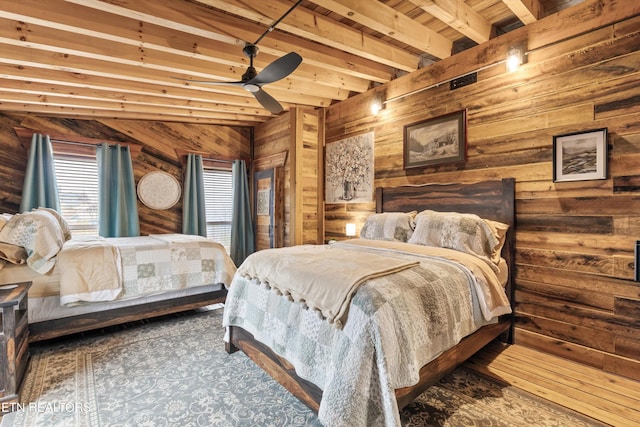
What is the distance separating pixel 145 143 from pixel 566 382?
5.66 m

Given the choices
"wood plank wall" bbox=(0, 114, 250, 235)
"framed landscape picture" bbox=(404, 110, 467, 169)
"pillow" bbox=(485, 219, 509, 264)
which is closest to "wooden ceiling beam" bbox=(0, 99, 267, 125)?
"wood plank wall" bbox=(0, 114, 250, 235)

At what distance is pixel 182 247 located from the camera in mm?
3432

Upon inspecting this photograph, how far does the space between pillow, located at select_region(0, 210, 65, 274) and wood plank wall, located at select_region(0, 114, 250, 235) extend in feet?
6.48

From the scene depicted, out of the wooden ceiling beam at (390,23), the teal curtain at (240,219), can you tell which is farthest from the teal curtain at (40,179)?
the wooden ceiling beam at (390,23)

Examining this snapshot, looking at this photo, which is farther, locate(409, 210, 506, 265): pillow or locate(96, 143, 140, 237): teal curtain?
locate(96, 143, 140, 237): teal curtain

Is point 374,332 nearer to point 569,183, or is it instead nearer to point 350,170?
point 569,183

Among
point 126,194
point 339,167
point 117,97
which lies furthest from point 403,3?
point 126,194

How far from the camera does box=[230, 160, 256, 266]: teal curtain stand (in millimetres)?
5531

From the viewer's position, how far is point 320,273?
180 centimetres

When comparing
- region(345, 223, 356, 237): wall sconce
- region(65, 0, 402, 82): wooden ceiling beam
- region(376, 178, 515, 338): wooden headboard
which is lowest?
region(345, 223, 356, 237): wall sconce

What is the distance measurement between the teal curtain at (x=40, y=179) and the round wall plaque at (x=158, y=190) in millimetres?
1020

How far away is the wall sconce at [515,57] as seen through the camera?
2.68 metres

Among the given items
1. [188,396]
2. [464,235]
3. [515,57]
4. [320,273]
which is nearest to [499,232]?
[464,235]

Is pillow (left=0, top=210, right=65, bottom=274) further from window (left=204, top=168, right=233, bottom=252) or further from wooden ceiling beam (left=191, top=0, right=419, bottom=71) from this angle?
window (left=204, top=168, right=233, bottom=252)
